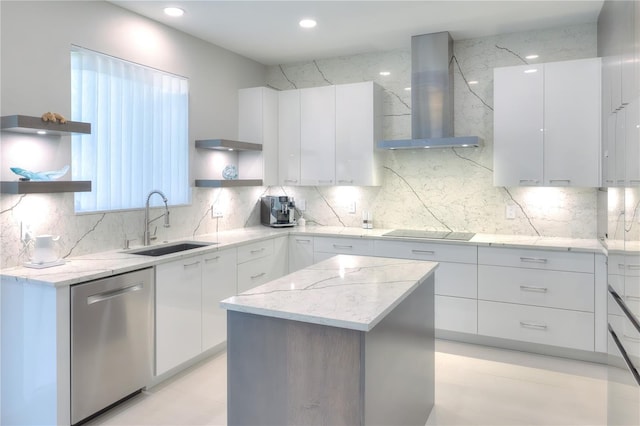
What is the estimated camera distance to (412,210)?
4.41m

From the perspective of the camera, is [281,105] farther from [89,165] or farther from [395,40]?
[89,165]

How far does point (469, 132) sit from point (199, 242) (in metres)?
2.66

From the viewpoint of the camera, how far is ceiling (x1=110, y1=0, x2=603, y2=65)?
330 centimetres

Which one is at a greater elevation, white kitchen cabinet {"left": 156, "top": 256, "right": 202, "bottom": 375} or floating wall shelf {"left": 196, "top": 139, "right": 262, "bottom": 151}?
floating wall shelf {"left": 196, "top": 139, "right": 262, "bottom": 151}

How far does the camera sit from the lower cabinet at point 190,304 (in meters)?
2.97

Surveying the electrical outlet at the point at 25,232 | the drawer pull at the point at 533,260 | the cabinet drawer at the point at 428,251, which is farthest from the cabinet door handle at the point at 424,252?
the electrical outlet at the point at 25,232

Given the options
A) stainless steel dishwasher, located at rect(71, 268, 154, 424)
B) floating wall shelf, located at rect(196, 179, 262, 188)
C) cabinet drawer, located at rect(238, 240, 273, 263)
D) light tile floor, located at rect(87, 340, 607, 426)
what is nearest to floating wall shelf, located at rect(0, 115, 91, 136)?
stainless steel dishwasher, located at rect(71, 268, 154, 424)

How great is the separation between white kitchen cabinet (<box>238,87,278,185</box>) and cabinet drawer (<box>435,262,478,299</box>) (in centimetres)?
199

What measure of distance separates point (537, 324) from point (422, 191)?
158 cm

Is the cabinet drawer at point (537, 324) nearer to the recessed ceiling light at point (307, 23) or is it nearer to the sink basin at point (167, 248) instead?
the sink basin at point (167, 248)

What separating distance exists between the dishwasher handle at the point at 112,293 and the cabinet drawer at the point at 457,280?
2300mm

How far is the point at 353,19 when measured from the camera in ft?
11.8

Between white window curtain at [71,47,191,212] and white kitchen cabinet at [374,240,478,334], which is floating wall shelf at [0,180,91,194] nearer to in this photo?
white window curtain at [71,47,191,212]

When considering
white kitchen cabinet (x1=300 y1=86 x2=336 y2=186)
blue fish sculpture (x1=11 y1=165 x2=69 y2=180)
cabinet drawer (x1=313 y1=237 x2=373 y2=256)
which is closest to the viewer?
blue fish sculpture (x1=11 y1=165 x2=69 y2=180)
